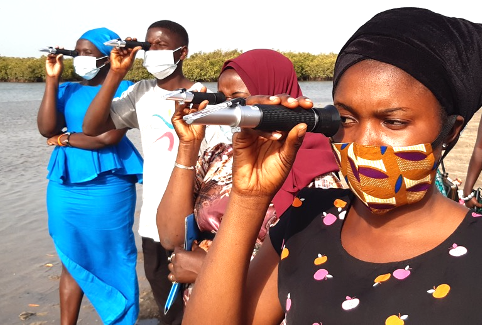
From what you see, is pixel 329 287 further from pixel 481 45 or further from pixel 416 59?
pixel 481 45

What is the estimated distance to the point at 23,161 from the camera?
10.1m

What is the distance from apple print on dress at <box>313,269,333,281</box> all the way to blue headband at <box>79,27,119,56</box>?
129 inches

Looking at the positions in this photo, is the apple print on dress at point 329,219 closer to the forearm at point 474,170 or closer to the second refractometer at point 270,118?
the second refractometer at point 270,118

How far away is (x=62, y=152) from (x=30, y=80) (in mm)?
32415

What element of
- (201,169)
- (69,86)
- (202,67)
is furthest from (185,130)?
(202,67)

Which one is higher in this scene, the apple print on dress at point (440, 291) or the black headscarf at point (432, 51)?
the black headscarf at point (432, 51)

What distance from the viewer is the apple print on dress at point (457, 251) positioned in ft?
4.28

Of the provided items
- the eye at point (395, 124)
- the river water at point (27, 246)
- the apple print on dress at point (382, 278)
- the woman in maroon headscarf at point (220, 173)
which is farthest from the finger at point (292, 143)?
the river water at point (27, 246)

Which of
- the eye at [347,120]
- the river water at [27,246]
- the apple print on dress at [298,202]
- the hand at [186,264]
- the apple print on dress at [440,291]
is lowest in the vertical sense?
the river water at [27,246]

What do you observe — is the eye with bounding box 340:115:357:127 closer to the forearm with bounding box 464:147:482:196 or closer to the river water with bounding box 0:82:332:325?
the river water with bounding box 0:82:332:325

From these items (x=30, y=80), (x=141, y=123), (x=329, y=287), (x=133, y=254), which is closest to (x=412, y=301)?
(x=329, y=287)

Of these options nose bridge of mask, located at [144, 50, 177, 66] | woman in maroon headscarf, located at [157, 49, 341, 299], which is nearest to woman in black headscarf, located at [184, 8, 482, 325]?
woman in maroon headscarf, located at [157, 49, 341, 299]

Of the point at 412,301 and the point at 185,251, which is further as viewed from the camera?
the point at 185,251

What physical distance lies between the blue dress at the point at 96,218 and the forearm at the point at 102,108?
35 cm
